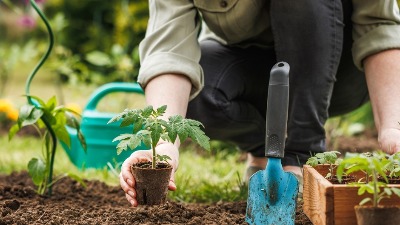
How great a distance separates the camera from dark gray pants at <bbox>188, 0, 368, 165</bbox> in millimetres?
2176

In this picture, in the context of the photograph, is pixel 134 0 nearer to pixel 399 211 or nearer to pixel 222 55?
pixel 222 55

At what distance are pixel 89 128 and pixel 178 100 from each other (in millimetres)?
1235

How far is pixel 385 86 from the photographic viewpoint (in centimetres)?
212

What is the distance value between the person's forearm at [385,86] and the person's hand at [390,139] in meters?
0.02

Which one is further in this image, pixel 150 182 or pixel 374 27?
pixel 374 27

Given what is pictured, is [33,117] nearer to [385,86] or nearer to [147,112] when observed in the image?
[147,112]

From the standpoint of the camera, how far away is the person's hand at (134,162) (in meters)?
1.79

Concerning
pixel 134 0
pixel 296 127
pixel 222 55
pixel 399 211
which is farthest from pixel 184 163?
pixel 134 0

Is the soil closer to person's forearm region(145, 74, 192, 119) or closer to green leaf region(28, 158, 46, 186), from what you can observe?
green leaf region(28, 158, 46, 186)

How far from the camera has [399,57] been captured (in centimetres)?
218

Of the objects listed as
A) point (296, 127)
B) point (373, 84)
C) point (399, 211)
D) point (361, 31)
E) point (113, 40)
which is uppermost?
point (113, 40)

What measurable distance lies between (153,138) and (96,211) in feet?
1.24

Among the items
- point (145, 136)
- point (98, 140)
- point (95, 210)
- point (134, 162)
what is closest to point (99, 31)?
point (98, 140)

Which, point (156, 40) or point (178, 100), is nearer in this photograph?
point (178, 100)
